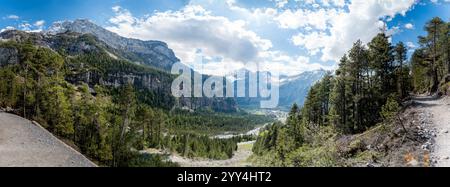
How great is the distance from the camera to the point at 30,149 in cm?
2639

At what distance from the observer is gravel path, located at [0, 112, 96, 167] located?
70.2 ft

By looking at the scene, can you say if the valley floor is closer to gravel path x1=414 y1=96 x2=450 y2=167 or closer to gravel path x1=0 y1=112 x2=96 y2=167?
gravel path x1=0 y1=112 x2=96 y2=167

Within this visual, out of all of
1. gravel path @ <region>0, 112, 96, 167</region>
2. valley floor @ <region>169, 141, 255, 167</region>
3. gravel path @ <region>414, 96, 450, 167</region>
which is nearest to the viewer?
gravel path @ <region>414, 96, 450, 167</region>

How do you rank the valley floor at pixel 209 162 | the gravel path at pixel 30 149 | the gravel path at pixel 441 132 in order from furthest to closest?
the gravel path at pixel 30 149 < the valley floor at pixel 209 162 < the gravel path at pixel 441 132

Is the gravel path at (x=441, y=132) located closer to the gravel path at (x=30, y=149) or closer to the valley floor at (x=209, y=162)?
the valley floor at (x=209, y=162)

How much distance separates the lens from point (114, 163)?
3934 centimetres

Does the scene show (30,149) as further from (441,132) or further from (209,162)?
(441,132)

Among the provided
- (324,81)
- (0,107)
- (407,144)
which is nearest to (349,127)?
(324,81)

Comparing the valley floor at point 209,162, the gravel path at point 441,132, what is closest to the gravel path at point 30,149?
the valley floor at point 209,162

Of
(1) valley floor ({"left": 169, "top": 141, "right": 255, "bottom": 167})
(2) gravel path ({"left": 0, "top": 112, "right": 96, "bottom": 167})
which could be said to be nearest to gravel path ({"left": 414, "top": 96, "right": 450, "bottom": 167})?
(1) valley floor ({"left": 169, "top": 141, "right": 255, "bottom": 167})

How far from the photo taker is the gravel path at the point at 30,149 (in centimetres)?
2138

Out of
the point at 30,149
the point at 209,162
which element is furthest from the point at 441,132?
the point at 30,149
